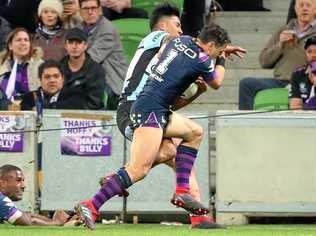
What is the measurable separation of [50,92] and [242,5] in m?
4.77

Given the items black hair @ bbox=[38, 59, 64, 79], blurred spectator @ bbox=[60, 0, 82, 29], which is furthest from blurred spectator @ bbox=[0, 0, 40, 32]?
black hair @ bbox=[38, 59, 64, 79]

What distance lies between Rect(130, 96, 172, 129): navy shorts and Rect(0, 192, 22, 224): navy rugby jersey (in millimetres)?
1426

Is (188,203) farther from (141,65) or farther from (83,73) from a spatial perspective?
(83,73)

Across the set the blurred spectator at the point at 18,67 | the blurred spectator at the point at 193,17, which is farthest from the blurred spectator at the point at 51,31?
the blurred spectator at the point at 193,17

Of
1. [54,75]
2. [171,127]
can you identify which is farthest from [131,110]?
[54,75]

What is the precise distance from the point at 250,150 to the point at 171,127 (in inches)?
99.0

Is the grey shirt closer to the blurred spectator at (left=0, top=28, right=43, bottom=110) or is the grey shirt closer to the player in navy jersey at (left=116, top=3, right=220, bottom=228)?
the blurred spectator at (left=0, top=28, right=43, bottom=110)

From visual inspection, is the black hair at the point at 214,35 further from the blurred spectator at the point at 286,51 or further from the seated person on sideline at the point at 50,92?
the blurred spectator at the point at 286,51

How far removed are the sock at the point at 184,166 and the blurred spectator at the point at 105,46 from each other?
176 inches

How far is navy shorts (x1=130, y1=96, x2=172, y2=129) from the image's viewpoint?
41.2 feet

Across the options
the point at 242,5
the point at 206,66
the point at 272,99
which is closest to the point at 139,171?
the point at 206,66

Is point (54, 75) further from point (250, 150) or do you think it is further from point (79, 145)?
point (250, 150)

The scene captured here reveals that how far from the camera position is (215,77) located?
12.6 meters

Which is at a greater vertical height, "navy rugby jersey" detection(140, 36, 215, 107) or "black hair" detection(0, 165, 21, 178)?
"navy rugby jersey" detection(140, 36, 215, 107)
